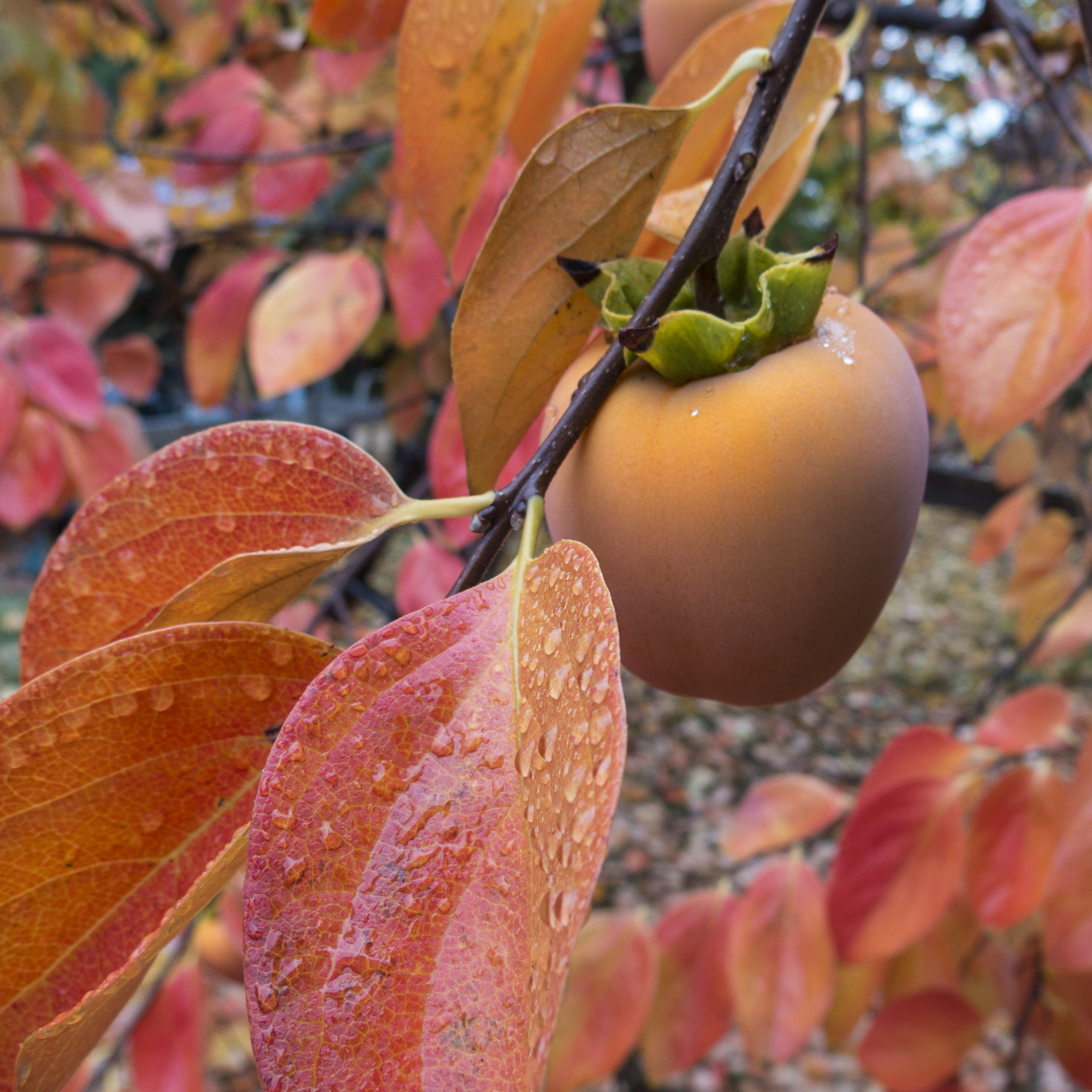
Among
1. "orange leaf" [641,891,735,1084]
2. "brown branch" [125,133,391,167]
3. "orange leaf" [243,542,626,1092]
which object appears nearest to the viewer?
"orange leaf" [243,542,626,1092]

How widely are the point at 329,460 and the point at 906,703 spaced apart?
122 inches

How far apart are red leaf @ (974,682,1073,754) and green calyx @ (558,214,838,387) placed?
651 millimetres

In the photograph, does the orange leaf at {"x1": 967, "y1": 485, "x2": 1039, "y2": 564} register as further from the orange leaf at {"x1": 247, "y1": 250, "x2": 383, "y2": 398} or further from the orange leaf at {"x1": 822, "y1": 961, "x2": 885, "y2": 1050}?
the orange leaf at {"x1": 247, "y1": 250, "x2": 383, "y2": 398}

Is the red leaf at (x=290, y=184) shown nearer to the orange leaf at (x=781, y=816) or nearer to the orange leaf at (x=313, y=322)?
the orange leaf at (x=313, y=322)

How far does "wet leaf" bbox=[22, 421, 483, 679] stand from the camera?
0.27 meters

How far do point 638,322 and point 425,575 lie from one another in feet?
1.96

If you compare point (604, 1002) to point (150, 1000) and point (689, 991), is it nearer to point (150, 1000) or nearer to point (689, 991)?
point (689, 991)

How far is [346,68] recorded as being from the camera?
2.70ft

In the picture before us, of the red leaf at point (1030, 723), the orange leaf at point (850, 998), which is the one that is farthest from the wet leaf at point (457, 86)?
the orange leaf at point (850, 998)

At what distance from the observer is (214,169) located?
4.08ft

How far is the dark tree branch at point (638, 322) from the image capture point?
0.79 ft

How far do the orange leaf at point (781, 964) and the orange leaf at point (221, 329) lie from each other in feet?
2.66

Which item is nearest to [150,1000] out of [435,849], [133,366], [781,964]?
[781,964]

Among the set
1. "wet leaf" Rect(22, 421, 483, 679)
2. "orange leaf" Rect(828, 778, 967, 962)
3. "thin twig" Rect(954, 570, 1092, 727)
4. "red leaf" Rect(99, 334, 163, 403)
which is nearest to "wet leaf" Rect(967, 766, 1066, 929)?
"orange leaf" Rect(828, 778, 967, 962)
